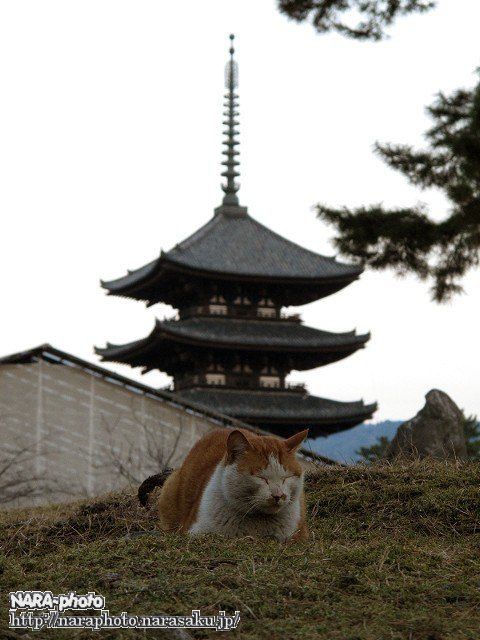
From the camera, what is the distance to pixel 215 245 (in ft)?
107

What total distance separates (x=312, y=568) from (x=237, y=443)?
802 millimetres

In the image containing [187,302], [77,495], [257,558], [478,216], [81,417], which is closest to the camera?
[257,558]

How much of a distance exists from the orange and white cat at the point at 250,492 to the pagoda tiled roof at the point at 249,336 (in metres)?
22.6

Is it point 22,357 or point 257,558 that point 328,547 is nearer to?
point 257,558

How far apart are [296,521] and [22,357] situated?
1886 cm

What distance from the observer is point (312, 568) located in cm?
490

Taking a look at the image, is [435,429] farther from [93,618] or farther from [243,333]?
[243,333]

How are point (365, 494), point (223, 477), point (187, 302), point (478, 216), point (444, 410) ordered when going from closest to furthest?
1. point (223, 477)
2. point (365, 494)
3. point (444, 410)
4. point (478, 216)
5. point (187, 302)

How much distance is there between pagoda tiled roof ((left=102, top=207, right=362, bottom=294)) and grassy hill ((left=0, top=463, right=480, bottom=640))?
22.1 m

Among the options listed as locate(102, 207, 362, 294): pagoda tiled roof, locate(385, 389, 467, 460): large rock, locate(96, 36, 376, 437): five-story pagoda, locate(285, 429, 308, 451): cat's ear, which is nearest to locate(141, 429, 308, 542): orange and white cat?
locate(285, 429, 308, 451): cat's ear

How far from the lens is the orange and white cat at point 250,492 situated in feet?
17.2

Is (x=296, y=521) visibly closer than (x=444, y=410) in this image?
Yes

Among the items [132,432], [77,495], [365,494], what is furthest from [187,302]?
[365,494]

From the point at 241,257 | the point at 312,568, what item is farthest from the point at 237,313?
the point at 312,568
